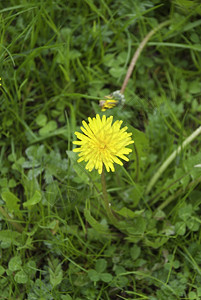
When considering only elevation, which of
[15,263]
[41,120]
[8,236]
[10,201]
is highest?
[41,120]

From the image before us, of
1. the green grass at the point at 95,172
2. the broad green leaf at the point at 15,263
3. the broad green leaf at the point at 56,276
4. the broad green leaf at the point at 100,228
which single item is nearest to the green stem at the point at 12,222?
the green grass at the point at 95,172

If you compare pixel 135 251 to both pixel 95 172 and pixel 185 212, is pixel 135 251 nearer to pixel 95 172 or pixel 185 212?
pixel 185 212

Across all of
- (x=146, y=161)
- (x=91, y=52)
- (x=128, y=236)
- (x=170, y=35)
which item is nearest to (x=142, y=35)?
(x=170, y=35)

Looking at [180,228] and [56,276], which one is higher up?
[180,228]

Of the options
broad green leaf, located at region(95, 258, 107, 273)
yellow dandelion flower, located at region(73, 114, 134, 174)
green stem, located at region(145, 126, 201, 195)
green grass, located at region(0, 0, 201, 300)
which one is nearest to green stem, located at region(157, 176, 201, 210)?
green grass, located at region(0, 0, 201, 300)

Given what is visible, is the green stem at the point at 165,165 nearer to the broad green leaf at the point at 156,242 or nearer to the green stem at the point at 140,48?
the broad green leaf at the point at 156,242

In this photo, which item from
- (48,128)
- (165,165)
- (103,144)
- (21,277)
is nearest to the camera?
(103,144)

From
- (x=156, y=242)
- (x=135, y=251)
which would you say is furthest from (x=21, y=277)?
(x=156, y=242)
